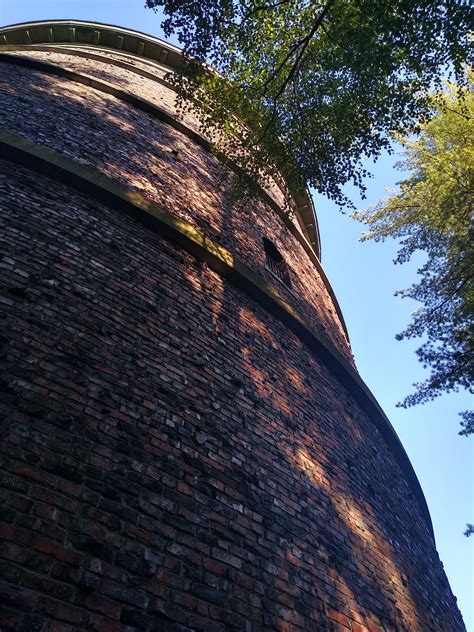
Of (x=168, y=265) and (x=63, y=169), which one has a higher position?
(x=63, y=169)

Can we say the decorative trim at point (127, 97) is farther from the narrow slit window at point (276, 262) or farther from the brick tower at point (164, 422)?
the narrow slit window at point (276, 262)

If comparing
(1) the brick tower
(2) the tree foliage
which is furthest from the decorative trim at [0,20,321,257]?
(1) the brick tower

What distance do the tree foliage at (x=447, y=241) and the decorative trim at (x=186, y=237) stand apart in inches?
79.1

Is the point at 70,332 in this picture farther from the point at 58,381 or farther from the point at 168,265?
the point at 168,265

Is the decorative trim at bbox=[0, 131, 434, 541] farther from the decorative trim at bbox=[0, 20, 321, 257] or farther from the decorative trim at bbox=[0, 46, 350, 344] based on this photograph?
the decorative trim at bbox=[0, 20, 321, 257]

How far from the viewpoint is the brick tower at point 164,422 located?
5.90ft

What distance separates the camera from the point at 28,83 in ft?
16.6

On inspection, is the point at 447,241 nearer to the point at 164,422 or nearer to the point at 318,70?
the point at 318,70

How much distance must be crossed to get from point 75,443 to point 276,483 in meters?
1.51

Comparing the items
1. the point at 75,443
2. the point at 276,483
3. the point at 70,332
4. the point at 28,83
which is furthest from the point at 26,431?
the point at 28,83

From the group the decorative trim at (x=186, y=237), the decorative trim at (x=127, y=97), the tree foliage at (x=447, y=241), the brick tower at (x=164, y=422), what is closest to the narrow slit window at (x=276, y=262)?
the brick tower at (x=164, y=422)

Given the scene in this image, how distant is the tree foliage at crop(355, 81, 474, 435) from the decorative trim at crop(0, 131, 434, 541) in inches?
79.1

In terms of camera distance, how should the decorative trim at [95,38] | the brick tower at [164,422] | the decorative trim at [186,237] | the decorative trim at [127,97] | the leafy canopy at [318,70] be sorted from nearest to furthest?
the brick tower at [164,422]
the decorative trim at [186,237]
the leafy canopy at [318,70]
the decorative trim at [127,97]
the decorative trim at [95,38]

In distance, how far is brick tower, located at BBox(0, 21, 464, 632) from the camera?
180cm
